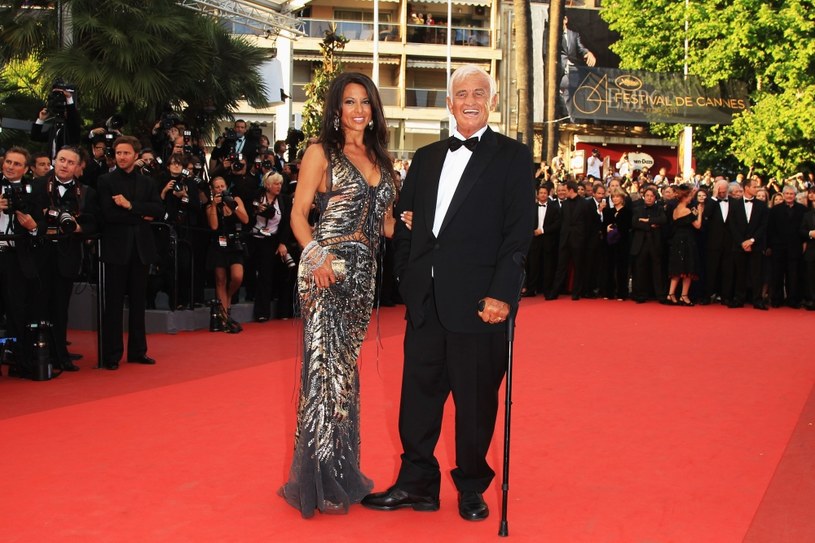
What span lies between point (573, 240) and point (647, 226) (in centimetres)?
122

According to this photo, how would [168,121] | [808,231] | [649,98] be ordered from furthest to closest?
[649,98] → [808,231] → [168,121]

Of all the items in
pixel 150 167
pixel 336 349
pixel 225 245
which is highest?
pixel 150 167

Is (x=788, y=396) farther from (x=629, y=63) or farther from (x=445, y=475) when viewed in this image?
(x=629, y=63)

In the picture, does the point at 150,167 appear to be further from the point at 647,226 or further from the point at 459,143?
A: the point at 647,226

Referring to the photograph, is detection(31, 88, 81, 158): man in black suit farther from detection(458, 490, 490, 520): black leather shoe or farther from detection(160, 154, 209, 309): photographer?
detection(458, 490, 490, 520): black leather shoe

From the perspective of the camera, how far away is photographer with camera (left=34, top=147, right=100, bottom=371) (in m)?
8.85

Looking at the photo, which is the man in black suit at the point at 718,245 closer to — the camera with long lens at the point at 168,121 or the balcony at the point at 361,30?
the camera with long lens at the point at 168,121

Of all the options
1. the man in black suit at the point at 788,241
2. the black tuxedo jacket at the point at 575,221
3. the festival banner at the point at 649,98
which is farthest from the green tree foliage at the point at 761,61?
the black tuxedo jacket at the point at 575,221

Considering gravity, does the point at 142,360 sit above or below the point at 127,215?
below

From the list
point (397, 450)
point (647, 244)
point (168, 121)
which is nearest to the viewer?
point (397, 450)

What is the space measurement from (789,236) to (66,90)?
1118cm

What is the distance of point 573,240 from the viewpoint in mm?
17312

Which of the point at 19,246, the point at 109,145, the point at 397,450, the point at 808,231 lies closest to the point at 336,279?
the point at 397,450

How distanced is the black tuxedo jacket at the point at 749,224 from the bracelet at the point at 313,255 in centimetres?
1269
